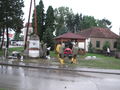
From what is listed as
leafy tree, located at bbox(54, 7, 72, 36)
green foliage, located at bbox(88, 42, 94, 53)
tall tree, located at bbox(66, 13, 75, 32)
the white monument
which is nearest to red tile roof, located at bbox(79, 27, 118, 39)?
green foliage, located at bbox(88, 42, 94, 53)

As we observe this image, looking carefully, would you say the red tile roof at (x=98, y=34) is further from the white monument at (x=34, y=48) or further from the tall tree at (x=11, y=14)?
the white monument at (x=34, y=48)

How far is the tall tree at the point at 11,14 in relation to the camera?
46781mm

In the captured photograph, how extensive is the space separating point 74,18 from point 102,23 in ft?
78.6

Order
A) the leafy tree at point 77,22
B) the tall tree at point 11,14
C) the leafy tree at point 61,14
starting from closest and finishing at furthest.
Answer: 1. the tall tree at point 11,14
2. the leafy tree at point 61,14
3. the leafy tree at point 77,22

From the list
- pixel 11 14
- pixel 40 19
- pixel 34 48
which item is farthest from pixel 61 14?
pixel 34 48

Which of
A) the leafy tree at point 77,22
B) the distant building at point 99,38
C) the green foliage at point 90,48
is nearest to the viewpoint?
the green foliage at point 90,48

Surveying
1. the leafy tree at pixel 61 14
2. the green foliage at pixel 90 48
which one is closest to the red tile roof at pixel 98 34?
the green foliage at pixel 90 48

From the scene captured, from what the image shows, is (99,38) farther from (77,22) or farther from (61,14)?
(77,22)

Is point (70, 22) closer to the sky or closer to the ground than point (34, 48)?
closer to the sky

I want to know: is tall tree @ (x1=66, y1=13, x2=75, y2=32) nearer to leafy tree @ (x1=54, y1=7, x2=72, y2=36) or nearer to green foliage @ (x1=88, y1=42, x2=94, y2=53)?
leafy tree @ (x1=54, y1=7, x2=72, y2=36)

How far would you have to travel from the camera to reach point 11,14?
4800 cm

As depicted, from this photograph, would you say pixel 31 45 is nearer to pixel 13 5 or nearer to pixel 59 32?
pixel 13 5

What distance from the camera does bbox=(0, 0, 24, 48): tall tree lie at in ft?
153

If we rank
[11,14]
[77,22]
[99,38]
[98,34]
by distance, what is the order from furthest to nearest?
[77,22], [98,34], [99,38], [11,14]
